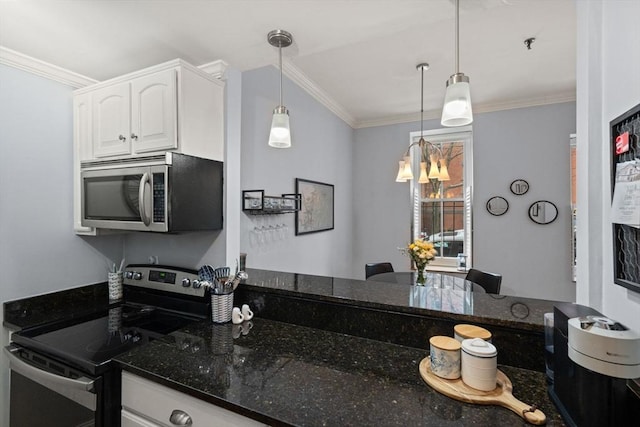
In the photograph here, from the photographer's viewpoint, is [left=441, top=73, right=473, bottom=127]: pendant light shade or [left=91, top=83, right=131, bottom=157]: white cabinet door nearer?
[left=441, top=73, right=473, bottom=127]: pendant light shade

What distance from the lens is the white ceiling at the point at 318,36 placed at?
131cm

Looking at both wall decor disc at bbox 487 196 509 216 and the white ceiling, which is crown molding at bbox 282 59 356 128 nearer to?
the white ceiling

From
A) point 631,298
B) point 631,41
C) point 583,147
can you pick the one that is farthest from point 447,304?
point 631,41

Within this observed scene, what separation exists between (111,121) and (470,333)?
2074mm

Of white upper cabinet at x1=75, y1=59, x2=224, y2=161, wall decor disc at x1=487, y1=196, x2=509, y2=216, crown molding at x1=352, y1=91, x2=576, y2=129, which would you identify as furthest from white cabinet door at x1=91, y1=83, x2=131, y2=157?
wall decor disc at x1=487, y1=196, x2=509, y2=216

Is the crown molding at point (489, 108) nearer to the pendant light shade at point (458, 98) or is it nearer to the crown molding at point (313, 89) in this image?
the crown molding at point (313, 89)

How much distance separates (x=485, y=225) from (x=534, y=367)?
2870 millimetres

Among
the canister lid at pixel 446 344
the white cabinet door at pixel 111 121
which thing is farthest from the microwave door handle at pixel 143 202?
the canister lid at pixel 446 344

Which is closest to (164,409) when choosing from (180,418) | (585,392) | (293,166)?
(180,418)

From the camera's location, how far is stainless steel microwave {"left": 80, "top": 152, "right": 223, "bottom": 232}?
151cm

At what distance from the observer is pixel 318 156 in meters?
3.32

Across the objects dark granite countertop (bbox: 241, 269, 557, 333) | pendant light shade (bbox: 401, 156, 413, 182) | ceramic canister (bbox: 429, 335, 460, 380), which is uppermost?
pendant light shade (bbox: 401, 156, 413, 182)

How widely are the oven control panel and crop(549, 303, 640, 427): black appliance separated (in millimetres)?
1501

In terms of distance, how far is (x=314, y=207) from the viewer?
3.21 metres
